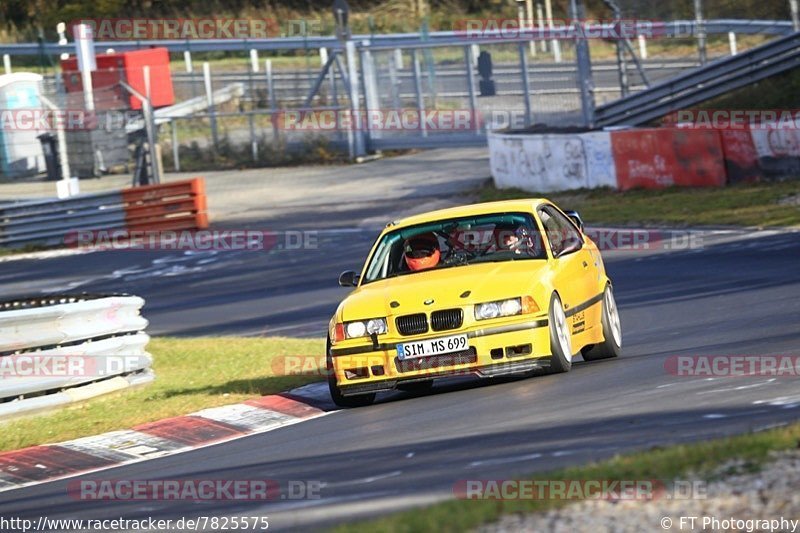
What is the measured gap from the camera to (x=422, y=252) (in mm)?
11891

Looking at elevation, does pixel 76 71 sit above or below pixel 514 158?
above

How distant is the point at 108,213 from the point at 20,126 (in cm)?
657

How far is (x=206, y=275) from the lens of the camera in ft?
78.5

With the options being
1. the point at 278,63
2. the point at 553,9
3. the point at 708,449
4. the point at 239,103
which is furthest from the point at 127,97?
the point at 708,449

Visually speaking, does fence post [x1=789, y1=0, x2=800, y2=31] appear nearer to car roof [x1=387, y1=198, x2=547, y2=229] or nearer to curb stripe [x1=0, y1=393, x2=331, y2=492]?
car roof [x1=387, y1=198, x2=547, y2=229]

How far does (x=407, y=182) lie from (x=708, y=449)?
83.2 feet

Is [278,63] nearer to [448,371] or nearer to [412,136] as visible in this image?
[412,136]

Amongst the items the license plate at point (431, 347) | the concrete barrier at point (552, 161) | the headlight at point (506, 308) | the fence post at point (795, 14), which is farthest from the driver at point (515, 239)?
the fence post at point (795, 14)

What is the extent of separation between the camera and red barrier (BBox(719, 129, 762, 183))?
77.8 feet

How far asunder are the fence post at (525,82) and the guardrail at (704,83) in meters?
2.58

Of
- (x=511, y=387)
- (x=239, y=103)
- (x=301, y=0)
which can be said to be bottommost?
(x=511, y=387)

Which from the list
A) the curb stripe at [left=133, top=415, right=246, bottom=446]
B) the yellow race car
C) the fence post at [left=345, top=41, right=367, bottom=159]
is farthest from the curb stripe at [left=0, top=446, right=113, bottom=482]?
the fence post at [left=345, top=41, right=367, bottom=159]

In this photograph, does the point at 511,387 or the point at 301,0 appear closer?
the point at 511,387

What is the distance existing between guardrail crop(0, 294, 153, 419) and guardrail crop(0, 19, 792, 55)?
1807 centimetres
